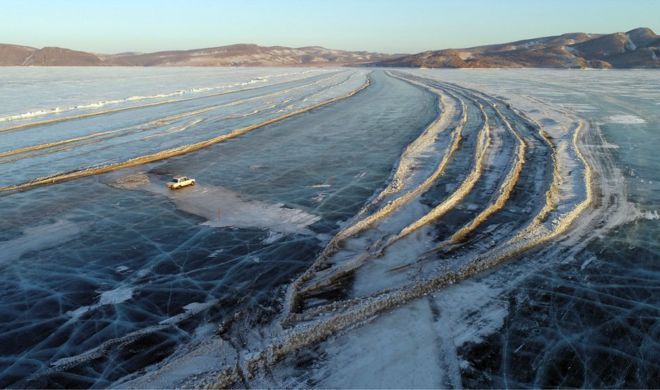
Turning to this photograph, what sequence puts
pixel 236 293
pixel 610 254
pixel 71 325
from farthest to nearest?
pixel 610 254
pixel 236 293
pixel 71 325

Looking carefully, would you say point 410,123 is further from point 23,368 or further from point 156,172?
point 23,368

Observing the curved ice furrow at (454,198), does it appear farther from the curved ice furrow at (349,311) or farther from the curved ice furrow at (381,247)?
the curved ice furrow at (349,311)

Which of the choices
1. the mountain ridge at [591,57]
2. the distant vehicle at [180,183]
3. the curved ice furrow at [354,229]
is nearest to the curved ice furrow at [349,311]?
the curved ice furrow at [354,229]

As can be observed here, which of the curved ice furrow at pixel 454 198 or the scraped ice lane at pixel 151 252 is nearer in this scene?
the scraped ice lane at pixel 151 252

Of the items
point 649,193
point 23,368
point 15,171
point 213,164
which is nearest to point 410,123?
point 213,164

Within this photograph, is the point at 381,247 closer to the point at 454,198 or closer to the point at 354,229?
the point at 354,229

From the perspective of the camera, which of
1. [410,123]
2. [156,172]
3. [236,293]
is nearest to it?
[236,293]
